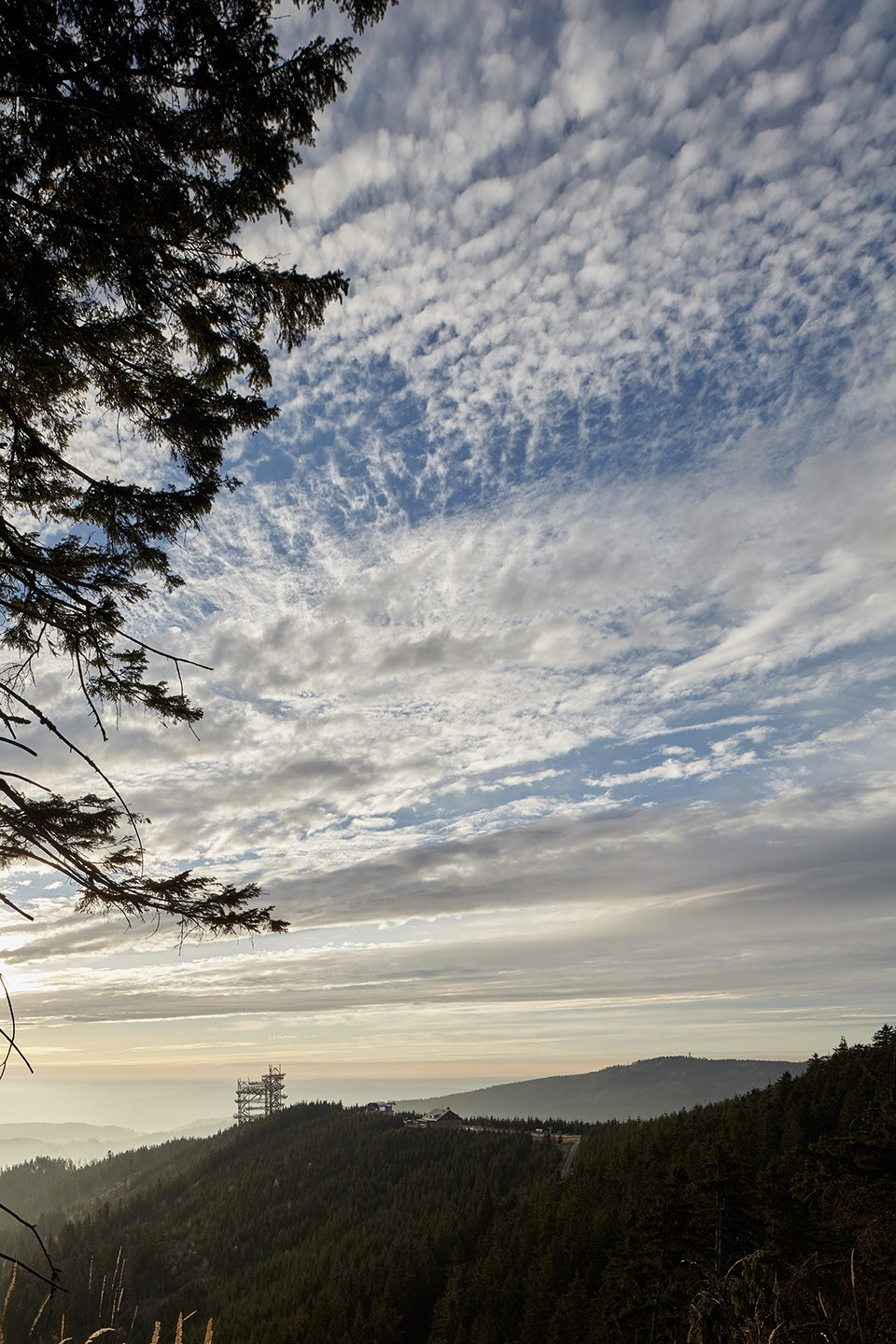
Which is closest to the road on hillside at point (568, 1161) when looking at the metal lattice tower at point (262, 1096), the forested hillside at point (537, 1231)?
the forested hillside at point (537, 1231)

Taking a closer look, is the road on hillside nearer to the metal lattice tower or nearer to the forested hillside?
the forested hillside

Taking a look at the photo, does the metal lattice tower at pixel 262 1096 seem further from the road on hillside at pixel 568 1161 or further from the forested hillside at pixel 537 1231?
the road on hillside at pixel 568 1161

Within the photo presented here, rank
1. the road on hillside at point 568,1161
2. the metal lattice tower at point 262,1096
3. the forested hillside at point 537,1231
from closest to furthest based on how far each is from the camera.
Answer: the forested hillside at point 537,1231 < the road on hillside at point 568,1161 < the metal lattice tower at point 262,1096

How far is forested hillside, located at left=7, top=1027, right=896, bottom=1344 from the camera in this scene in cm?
1625

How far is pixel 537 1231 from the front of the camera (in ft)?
169

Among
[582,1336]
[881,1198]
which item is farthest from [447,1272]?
[881,1198]

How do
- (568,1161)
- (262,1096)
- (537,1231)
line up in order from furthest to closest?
(262,1096) < (568,1161) < (537,1231)

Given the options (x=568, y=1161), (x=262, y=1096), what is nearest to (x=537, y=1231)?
(x=568, y=1161)

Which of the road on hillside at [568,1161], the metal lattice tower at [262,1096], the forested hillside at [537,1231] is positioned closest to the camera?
the forested hillside at [537,1231]

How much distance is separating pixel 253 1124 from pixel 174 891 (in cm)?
16006

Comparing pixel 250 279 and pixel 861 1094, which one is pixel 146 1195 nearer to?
pixel 861 1094

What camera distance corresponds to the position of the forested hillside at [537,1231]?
16250 mm

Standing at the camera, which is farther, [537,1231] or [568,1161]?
[568,1161]

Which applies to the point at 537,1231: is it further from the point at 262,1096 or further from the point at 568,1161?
the point at 262,1096
